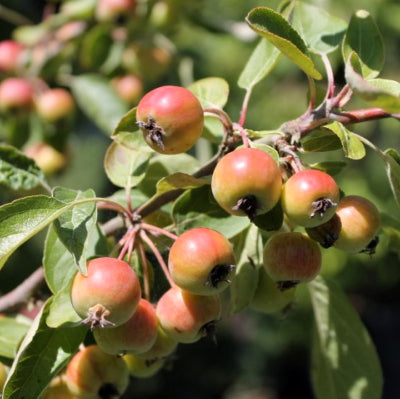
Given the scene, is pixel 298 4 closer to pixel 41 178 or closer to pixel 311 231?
pixel 311 231

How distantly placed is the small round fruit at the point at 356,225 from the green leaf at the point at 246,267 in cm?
20

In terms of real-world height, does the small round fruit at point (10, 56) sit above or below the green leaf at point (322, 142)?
below

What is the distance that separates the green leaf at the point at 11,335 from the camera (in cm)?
134

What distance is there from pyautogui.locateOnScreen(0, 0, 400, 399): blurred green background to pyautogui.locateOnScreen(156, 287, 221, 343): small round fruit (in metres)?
0.46

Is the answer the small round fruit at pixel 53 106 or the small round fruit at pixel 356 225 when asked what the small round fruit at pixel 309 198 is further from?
the small round fruit at pixel 53 106

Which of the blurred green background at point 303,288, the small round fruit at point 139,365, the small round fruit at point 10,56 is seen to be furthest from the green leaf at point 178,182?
the small round fruit at point 10,56

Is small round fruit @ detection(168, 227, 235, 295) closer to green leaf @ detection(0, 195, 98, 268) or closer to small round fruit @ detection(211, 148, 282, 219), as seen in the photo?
small round fruit @ detection(211, 148, 282, 219)

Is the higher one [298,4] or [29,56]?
[298,4]

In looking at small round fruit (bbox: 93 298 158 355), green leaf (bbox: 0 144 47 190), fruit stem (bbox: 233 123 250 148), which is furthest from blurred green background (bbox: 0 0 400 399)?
green leaf (bbox: 0 144 47 190)

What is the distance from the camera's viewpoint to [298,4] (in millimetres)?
1462

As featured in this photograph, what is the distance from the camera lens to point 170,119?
3.64 ft

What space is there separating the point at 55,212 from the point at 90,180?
4390mm

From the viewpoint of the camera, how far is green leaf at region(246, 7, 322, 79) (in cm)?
112

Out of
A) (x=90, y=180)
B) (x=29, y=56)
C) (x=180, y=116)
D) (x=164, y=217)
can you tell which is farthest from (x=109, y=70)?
(x=90, y=180)
